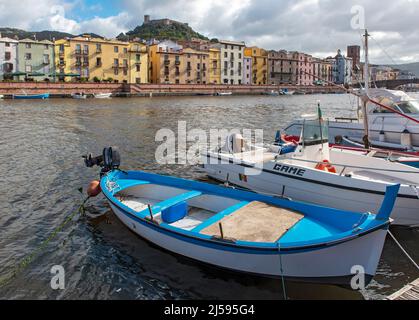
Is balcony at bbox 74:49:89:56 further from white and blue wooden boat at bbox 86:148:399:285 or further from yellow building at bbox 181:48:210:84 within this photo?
white and blue wooden boat at bbox 86:148:399:285

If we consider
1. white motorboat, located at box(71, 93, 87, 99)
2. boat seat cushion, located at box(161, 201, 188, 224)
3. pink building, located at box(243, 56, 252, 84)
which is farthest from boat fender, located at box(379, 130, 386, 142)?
pink building, located at box(243, 56, 252, 84)

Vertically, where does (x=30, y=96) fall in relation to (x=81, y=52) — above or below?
below

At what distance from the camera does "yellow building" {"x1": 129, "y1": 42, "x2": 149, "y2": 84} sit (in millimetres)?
101250

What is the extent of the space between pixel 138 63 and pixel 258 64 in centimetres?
A: 4797

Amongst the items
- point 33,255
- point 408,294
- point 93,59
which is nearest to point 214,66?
point 93,59

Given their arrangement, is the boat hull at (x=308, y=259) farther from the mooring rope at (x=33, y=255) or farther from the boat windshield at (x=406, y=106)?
the boat windshield at (x=406, y=106)

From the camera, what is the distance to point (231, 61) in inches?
4924

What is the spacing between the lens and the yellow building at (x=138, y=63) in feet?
332

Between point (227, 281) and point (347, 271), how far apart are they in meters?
2.68

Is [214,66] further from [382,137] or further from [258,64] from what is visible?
[382,137]

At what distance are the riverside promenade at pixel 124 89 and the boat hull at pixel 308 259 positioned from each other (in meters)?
80.6

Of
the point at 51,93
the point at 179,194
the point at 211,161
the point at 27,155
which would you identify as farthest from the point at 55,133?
the point at 51,93

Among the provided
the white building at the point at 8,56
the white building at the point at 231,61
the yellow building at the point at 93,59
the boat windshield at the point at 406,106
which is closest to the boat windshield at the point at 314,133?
the boat windshield at the point at 406,106
